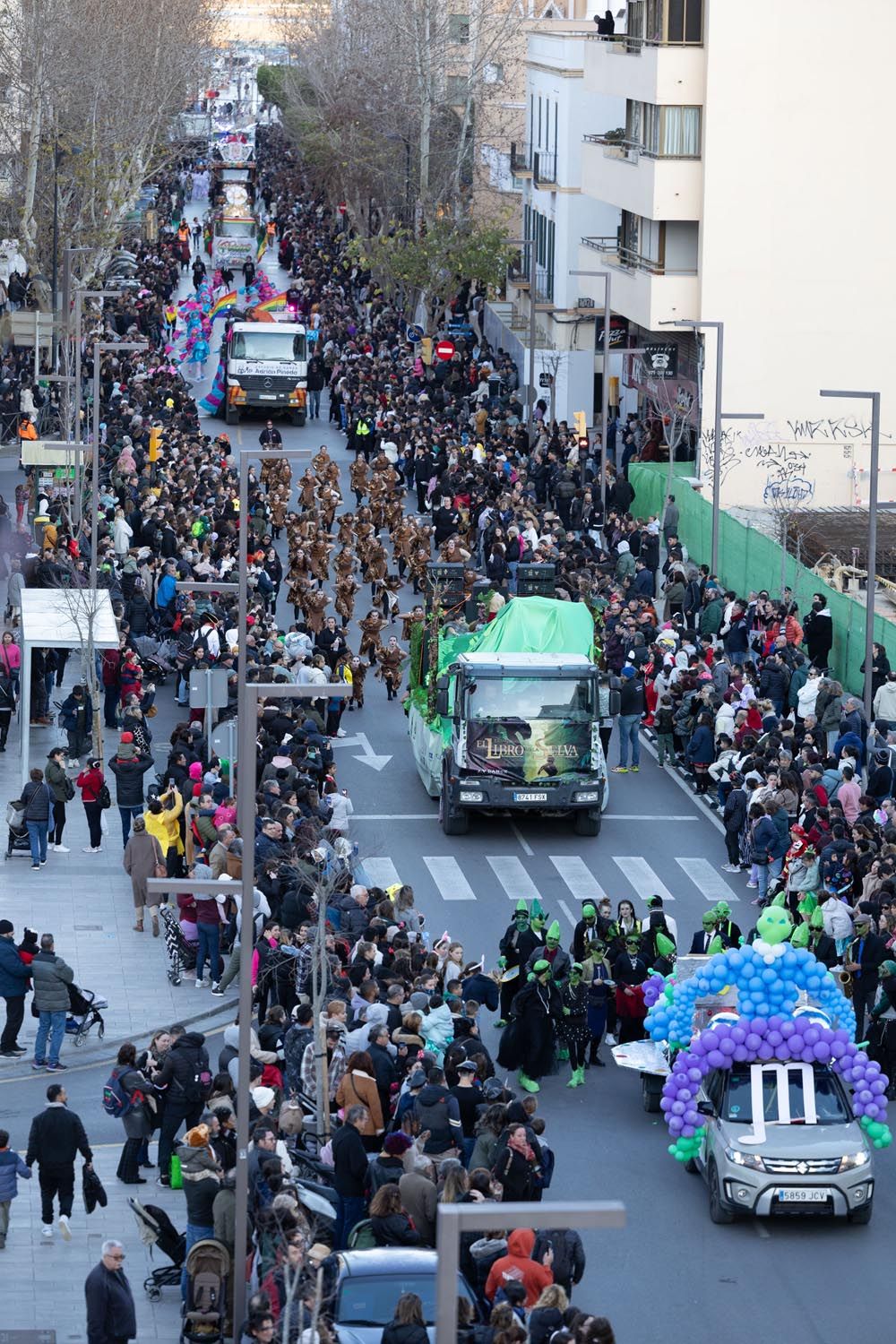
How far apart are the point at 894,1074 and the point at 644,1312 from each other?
211 inches

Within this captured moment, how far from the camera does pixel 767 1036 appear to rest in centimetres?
2006

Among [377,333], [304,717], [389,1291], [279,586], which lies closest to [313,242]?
[377,333]

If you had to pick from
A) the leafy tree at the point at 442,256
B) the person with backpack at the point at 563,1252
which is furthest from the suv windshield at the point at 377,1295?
the leafy tree at the point at 442,256

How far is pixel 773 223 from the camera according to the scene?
187ft

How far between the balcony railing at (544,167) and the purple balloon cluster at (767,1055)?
53.6 meters

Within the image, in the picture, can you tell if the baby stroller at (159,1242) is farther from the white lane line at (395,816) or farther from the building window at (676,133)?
the building window at (676,133)

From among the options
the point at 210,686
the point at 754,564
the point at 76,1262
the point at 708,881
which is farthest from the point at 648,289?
the point at 76,1262

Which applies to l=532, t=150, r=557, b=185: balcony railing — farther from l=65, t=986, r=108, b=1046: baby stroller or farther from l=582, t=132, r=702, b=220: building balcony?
l=65, t=986, r=108, b=1046: baby stroller

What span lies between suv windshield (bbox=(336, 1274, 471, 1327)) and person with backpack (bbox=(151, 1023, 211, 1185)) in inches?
172

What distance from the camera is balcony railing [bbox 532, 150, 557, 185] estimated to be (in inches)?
2832

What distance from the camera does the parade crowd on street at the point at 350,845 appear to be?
18.0 metres

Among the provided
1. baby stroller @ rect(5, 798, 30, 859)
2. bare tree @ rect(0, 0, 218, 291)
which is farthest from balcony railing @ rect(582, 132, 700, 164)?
baby stroller @ rect(5, 798, 30, 859)

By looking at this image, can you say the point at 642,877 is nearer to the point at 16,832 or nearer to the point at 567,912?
the point at 567,912

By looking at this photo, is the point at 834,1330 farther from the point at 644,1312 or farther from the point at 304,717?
the point at 304,717
